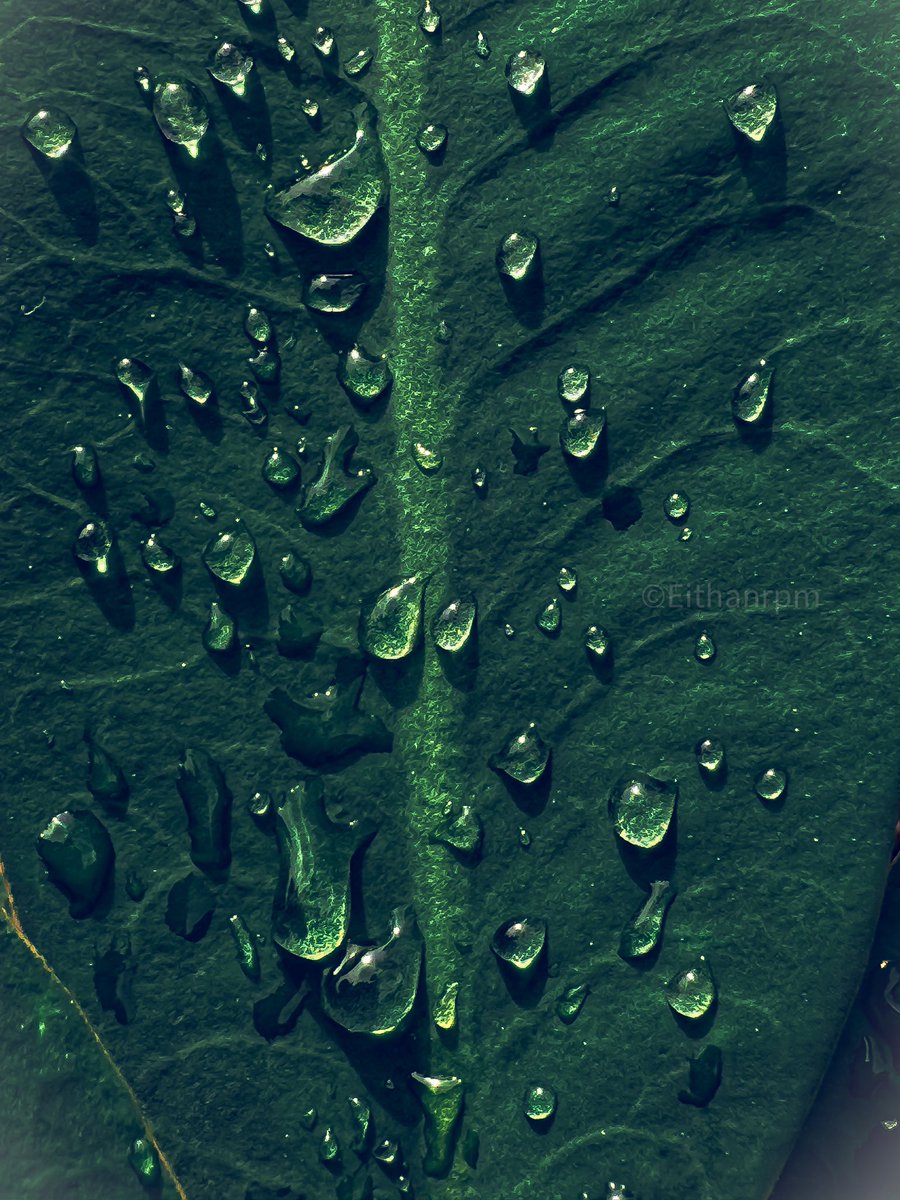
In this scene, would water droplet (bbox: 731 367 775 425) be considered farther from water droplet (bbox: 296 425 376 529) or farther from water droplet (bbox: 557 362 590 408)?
water droplet (bbox: 296 425 376 529)

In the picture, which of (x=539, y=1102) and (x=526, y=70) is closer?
(x=526, y=70)

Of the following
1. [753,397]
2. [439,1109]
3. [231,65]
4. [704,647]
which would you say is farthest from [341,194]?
[439,1109]

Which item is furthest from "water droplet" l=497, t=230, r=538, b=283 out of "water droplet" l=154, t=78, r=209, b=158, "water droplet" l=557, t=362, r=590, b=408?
"water droplet" l=154, t=78, r=209, b=158

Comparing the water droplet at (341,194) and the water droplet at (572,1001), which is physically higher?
the water droplet at (341,194)

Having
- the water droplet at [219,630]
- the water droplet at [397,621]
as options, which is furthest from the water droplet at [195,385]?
the water droplet at [397,621]

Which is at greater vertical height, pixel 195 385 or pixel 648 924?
pixel 195 385

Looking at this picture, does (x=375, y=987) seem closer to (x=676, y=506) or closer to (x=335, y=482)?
(x=335, y=482)

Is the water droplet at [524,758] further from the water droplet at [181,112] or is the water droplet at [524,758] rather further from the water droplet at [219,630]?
the water droplet at [181,112]
